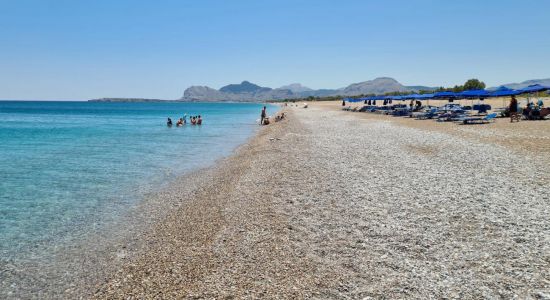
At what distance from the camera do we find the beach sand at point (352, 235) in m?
5.82

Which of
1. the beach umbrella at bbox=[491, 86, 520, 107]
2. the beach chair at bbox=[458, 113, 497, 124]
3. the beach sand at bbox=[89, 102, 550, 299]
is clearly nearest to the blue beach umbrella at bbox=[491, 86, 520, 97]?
the beach umbrella at bbox=[491, 86, 520, 107]

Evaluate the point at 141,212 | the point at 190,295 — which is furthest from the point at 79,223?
the point at 190,295

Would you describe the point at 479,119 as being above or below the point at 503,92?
below

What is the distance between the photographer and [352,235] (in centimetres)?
776

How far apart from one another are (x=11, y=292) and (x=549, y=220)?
33.6 ft

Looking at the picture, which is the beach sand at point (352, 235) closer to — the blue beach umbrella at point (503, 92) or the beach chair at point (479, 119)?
the beach chair at point (479, 119)

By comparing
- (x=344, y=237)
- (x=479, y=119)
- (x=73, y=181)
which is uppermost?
(x=479, y=119)

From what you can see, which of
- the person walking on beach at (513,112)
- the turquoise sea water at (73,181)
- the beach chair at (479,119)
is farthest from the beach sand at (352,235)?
the beach chair at (479,119)

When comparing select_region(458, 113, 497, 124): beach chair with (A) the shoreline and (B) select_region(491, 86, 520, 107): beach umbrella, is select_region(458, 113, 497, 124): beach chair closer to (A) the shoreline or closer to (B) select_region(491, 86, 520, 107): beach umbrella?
(B) select_region(491, 86, 520, 107): beach umbrella

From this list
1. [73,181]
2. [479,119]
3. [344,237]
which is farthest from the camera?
[479,119]

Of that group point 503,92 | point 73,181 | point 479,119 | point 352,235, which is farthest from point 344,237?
point 503,92

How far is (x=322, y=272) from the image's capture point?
6.26m

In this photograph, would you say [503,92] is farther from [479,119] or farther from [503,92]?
[479,119]

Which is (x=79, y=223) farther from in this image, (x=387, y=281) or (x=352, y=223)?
(x=387, y=281)
